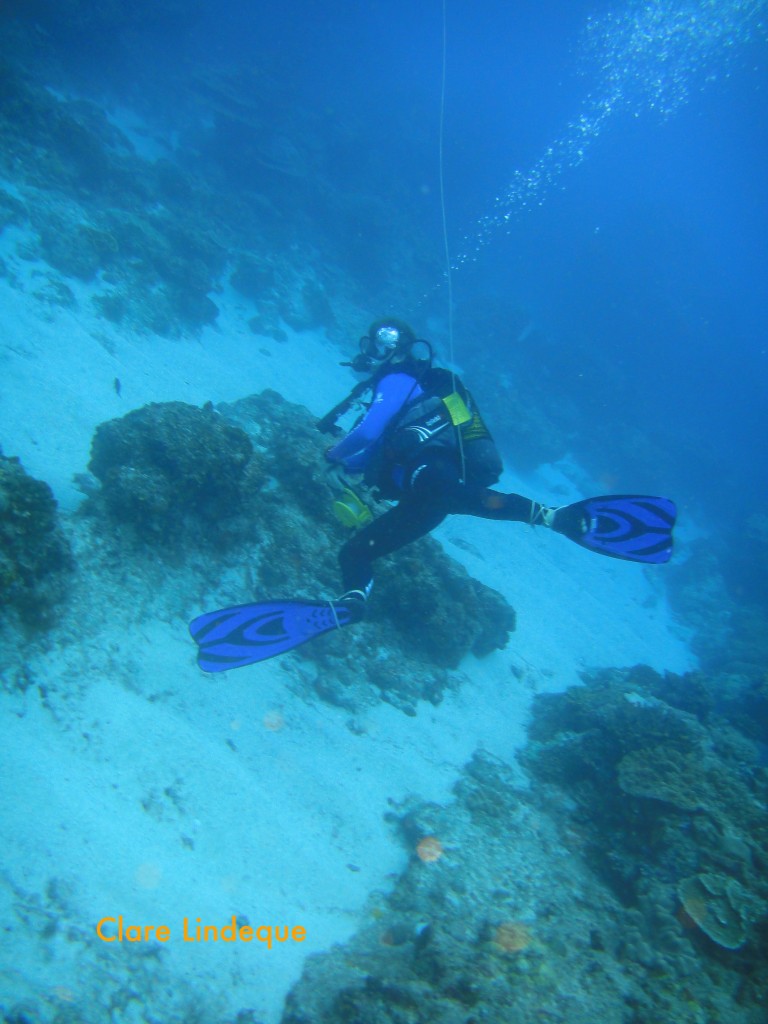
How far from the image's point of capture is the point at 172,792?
3.38m

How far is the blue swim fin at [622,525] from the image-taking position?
462 centimetres

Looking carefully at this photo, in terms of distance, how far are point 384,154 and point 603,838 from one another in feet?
111

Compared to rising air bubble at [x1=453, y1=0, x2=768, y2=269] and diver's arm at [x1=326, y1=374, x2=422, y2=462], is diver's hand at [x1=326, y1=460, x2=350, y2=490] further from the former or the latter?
rising air bubble at [x1=453, y1=0, x2=768, y2=269]

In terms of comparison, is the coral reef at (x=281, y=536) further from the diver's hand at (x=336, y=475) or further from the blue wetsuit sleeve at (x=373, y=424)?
the blue wetsuit sleeve at (x=373, y=424)

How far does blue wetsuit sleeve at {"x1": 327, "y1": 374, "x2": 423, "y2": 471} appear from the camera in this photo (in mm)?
4422

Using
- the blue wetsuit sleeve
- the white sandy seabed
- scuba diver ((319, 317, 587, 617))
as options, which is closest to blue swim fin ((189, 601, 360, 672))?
scuba diver ((319, 317, 587, 617))

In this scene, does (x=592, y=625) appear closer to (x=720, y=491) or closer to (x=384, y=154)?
(x=720, y=491)

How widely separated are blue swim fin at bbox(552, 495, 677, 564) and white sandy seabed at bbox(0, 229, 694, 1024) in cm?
277

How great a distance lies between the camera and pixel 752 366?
119 ft

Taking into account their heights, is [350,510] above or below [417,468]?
below

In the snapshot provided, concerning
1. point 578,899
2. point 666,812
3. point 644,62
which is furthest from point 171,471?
point 644,62

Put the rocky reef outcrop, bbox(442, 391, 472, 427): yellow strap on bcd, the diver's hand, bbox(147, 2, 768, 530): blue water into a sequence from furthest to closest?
bbox(147, 2, 768, 530): blue water
the diver's hand
bbox(442, 391, 472, 427): yellow strap on bcd
the rocky reef outcrop

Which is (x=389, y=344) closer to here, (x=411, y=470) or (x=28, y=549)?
(x=411, y=470)

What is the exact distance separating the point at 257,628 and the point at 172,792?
1276mm
